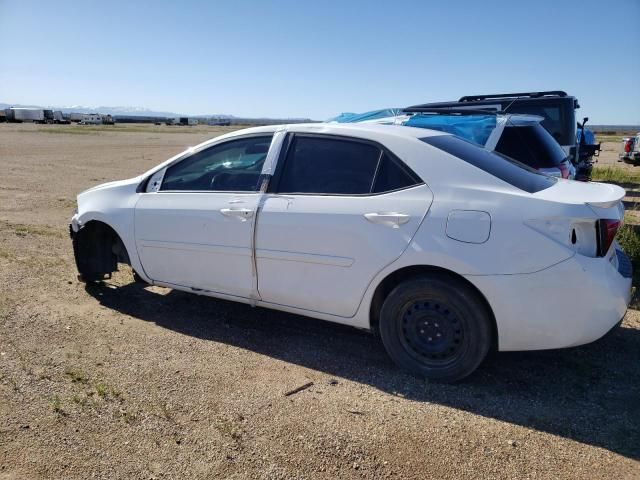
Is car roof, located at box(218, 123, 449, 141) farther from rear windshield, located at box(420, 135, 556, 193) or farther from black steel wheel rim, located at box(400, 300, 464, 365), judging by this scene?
black steel wheel rim, located at box(400, 300, 464, 365)

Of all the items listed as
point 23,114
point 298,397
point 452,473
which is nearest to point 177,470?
point 298,397

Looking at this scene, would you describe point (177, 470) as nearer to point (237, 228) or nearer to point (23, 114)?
point (237, 228)

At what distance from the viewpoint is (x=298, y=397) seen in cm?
335

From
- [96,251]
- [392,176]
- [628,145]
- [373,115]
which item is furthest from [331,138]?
[628,145]

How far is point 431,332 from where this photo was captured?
3449 millimetres

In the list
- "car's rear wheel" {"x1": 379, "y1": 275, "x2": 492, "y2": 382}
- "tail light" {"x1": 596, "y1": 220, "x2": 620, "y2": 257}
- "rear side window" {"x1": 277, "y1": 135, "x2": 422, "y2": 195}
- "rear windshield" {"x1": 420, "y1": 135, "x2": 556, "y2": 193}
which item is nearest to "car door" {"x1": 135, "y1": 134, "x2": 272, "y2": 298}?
"rear side window" {"x1": 277, "y1": 135, "x2": 422, "y2": 195}

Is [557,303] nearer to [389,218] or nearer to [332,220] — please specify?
[389,218]

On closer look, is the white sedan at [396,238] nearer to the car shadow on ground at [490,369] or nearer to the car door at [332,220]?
the car door at [332,220]

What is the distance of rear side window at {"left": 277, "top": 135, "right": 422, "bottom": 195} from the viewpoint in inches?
141

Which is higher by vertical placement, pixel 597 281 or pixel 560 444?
pixel 597 281

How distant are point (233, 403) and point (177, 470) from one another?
25.5 inches

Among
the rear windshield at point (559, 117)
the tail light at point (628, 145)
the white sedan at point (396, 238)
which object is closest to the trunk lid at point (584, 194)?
the white sedan at point (396, 238)

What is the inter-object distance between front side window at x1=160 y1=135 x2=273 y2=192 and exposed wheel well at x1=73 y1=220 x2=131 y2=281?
3.26 feet

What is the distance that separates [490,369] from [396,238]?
1.21 metres
